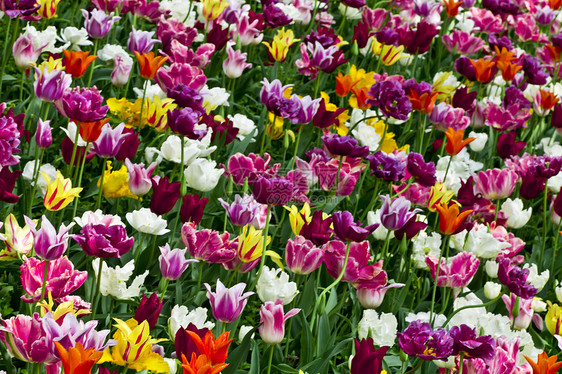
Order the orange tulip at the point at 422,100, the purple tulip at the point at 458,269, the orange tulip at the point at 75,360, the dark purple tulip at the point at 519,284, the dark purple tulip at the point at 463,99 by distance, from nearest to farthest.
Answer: the orange tulip at the point at 75,360 < the dark purple tulip at the point at 519,284 < the purple tulip at the point at 458,269 < the orange tulip at the point at 422,100 < the dark purple tulip at the point at 463,99

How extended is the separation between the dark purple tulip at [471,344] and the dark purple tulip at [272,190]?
65 centimetres

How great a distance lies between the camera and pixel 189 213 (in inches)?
100

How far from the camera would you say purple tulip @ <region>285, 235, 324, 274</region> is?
2451mm

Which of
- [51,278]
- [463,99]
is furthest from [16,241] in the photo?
[463,99]

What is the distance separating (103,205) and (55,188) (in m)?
0.93

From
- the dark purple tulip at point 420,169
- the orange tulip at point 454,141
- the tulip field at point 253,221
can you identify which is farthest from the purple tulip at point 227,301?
the orange tulip at point 454,141

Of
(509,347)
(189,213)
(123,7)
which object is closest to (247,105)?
(123,7)

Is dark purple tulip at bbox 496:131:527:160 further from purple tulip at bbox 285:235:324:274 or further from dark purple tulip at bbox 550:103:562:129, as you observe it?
purple tulip at bbox 285:235:324:274

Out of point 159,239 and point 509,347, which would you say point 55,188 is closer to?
point 159,239

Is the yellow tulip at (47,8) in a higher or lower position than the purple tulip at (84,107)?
lower

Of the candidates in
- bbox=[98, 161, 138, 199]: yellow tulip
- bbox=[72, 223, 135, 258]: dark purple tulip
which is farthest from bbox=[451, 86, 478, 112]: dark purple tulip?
bbox=[72, 223, 135, 258]: dark purple tulip

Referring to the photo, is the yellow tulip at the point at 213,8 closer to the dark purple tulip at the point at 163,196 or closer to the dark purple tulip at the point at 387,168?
the dark purple tulip at the point at 387,168

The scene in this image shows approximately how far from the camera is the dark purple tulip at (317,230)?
7.94ft

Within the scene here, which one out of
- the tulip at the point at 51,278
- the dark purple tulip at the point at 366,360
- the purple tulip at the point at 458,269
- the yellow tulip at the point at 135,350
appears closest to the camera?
the yellow tulip at the point at 135,350
